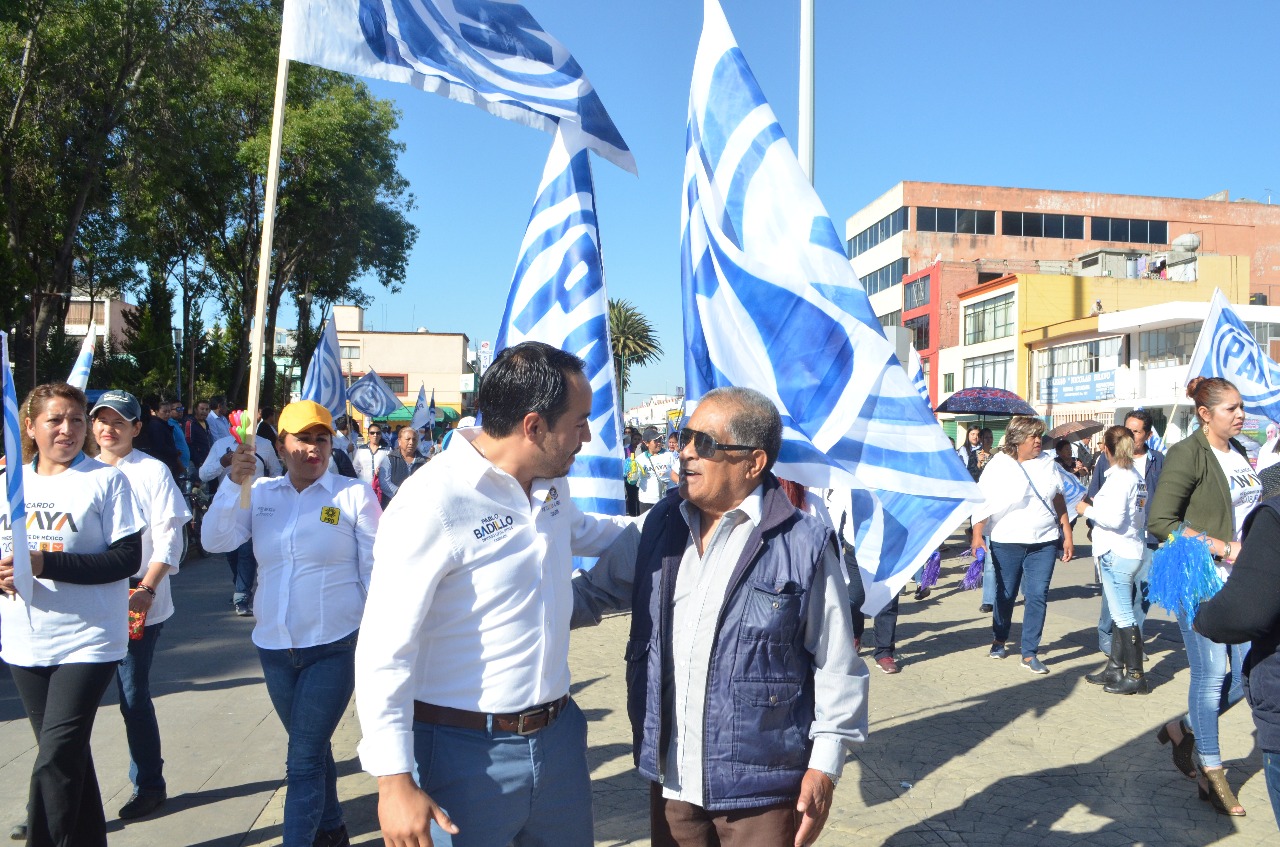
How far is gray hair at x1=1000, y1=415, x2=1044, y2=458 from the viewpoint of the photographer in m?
8.12

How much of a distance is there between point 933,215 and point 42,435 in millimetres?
62604

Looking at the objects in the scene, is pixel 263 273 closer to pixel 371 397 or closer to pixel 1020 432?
pixel 1020 432

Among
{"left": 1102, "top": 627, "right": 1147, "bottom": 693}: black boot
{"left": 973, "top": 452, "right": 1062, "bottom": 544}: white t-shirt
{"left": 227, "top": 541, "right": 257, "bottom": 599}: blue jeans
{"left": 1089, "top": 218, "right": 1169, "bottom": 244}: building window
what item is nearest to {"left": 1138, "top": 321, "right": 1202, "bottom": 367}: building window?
{"left": 1089, "top": 218, "right": 1169, "bottom": 244}: building window

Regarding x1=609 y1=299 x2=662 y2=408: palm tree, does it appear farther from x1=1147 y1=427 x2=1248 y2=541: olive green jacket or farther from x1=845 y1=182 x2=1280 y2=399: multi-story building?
x1=1147 y1=427 x2=1248 y2=541: olive green jacket

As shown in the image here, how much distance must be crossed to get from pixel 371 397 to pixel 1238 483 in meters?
18.3

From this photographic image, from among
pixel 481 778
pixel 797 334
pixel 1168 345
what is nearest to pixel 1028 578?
pixel 797 334

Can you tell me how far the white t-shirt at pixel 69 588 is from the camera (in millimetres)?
3676

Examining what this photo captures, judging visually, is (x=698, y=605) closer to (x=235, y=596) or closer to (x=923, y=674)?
(x=923, y=674)

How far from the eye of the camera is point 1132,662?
707 centimetres

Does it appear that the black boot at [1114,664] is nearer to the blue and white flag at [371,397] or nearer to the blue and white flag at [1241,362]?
the blue and white flag at [1241,362]

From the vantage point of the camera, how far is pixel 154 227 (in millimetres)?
26094

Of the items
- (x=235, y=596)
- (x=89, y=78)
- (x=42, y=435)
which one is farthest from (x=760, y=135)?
(x=89, y=78)

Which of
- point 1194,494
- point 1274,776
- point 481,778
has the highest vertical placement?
point 1194,494

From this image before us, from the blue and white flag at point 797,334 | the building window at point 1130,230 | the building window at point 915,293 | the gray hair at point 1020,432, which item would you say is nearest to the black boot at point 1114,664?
the gray hair at point 1020,432
